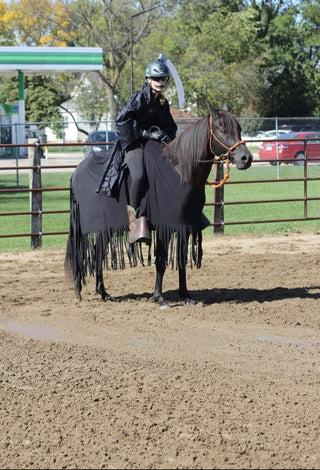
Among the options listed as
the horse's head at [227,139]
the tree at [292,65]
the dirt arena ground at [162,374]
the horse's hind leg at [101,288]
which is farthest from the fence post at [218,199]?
the tree at [292,65]

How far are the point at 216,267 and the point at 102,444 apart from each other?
591 centimetres

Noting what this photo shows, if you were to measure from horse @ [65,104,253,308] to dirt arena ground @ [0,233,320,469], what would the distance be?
1.60 feet

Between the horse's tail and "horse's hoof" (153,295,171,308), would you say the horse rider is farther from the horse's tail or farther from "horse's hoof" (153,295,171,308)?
the horse's tail

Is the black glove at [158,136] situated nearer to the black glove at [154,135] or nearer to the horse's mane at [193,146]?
the black glove at [154,135]

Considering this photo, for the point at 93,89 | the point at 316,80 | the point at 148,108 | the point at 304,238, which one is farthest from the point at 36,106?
the point at 148,108

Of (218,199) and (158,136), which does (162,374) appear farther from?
(218,199)

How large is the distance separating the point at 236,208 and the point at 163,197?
9.86 m

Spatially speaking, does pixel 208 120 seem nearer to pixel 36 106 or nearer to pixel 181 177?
pixel 181 177

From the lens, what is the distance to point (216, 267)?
9.70m

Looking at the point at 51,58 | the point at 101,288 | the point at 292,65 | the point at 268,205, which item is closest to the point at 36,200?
the point at 101,288

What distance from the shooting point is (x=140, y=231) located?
7.07m

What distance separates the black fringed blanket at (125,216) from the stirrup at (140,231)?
0.35 feet

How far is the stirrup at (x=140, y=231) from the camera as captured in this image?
7.06m

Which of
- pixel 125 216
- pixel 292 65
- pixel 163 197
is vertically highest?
pixel 292 65
